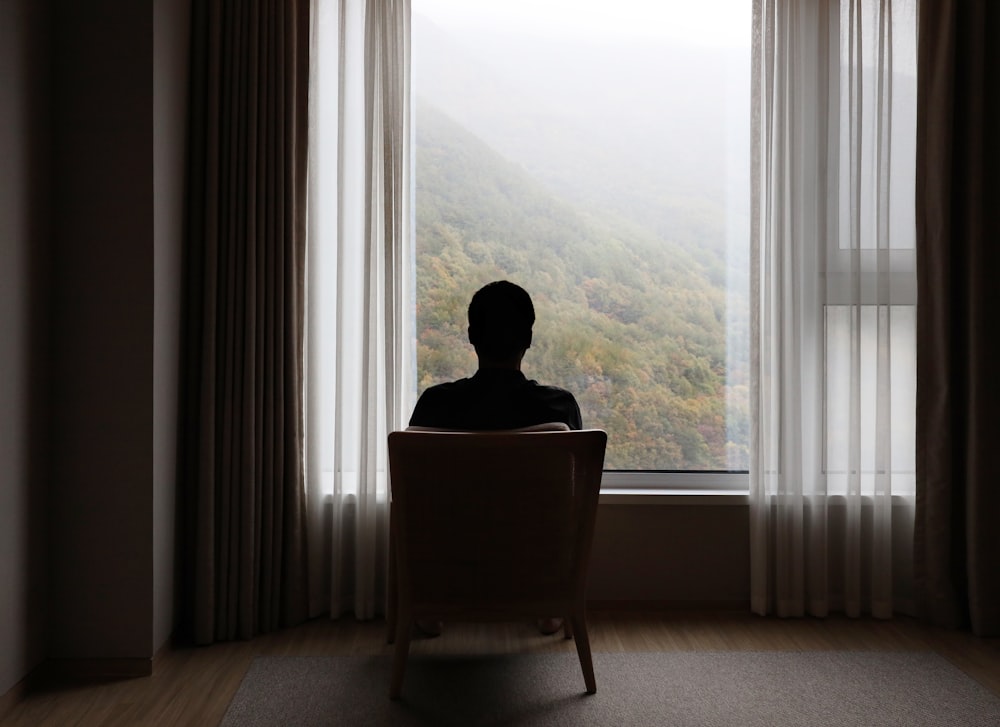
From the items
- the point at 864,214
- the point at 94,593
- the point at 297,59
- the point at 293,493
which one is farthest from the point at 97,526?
the point at 864,214

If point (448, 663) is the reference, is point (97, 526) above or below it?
above

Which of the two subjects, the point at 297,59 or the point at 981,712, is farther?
the point at 297,59

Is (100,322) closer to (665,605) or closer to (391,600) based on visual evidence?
(391,600)

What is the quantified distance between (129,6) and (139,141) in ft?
1.19

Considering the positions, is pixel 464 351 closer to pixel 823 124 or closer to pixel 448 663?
pixel 448 663

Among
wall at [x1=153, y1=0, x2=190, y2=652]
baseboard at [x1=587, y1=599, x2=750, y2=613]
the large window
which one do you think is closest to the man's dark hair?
the large window

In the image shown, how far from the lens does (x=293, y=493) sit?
2.67m

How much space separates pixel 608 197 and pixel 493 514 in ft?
4.80

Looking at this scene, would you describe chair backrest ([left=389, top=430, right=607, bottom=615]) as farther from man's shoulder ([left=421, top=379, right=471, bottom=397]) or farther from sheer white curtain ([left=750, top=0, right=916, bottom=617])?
sheer white curtain ([left=750, top=0, right=916, bottom=617])

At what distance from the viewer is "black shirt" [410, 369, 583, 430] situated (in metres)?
2.29

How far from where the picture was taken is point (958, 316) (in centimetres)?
278

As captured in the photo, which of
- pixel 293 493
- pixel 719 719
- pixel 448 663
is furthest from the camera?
pixel 293 493

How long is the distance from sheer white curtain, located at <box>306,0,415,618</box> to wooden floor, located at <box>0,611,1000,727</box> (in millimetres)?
273

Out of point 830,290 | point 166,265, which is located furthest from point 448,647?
point 830,290
